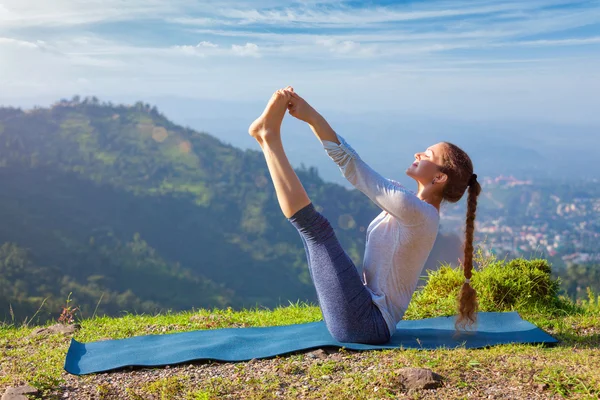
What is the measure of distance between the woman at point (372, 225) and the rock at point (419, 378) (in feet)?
2.27

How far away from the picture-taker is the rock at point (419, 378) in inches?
119

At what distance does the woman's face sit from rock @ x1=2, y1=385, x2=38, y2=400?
2471mm

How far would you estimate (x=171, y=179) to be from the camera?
151 feet

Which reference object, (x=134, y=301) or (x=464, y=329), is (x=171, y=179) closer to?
(x=134, y=301)

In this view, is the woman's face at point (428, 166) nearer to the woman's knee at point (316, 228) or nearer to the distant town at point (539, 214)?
the woman's knee at point (316, 228)

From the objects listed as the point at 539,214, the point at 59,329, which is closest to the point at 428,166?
the point at 59,329

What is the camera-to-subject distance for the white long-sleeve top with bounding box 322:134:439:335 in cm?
349

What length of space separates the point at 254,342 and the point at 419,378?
1309mm

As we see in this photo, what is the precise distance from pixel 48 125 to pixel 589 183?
43684 mm

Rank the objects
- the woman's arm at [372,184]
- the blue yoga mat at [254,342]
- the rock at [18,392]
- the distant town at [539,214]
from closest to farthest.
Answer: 1. the rock at [18,392]
2. the woman's arm at [372,184]
3. the blue yoga mat at [254,342]
4. the distant town at [539,214]

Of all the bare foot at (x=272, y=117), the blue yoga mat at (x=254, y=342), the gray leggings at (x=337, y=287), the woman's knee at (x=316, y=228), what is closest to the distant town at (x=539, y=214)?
the blue yoga mat at (x=254, y=342)

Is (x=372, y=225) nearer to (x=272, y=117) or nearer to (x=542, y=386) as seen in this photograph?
(x=272, y=117)

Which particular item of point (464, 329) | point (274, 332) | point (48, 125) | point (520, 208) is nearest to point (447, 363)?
point (464, 329)

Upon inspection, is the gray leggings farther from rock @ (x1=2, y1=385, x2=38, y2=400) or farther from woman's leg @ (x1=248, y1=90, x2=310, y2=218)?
rock @ (x1=2, y1=385, x2=38, y2=400)
